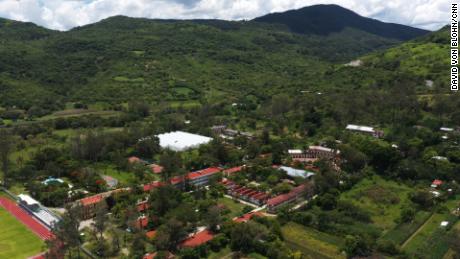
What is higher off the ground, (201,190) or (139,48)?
(139,48)

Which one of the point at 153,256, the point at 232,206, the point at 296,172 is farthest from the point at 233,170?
the point at 153,256

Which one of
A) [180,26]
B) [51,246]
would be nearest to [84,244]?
[51,246]

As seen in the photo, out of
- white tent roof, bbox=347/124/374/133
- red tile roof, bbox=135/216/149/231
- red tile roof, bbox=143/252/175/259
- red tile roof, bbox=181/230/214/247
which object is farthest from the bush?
white tent roof, bbox=347/124/374/133

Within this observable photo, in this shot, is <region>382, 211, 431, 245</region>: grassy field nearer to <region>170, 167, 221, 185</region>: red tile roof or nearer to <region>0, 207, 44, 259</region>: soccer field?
<region>170, 167, 221, 185</region>: red tile roof

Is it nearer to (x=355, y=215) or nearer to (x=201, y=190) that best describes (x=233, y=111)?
(x=201, y=190)

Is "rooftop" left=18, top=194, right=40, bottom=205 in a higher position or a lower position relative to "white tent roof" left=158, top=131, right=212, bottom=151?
lower

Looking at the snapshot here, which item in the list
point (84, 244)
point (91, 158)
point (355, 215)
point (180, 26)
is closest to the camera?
point (84, 244)

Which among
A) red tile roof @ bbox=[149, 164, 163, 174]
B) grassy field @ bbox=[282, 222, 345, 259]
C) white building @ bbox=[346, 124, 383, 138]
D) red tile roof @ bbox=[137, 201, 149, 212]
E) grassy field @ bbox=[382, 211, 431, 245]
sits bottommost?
red tile roof @ bbox=[149, 164, 163, 174]
